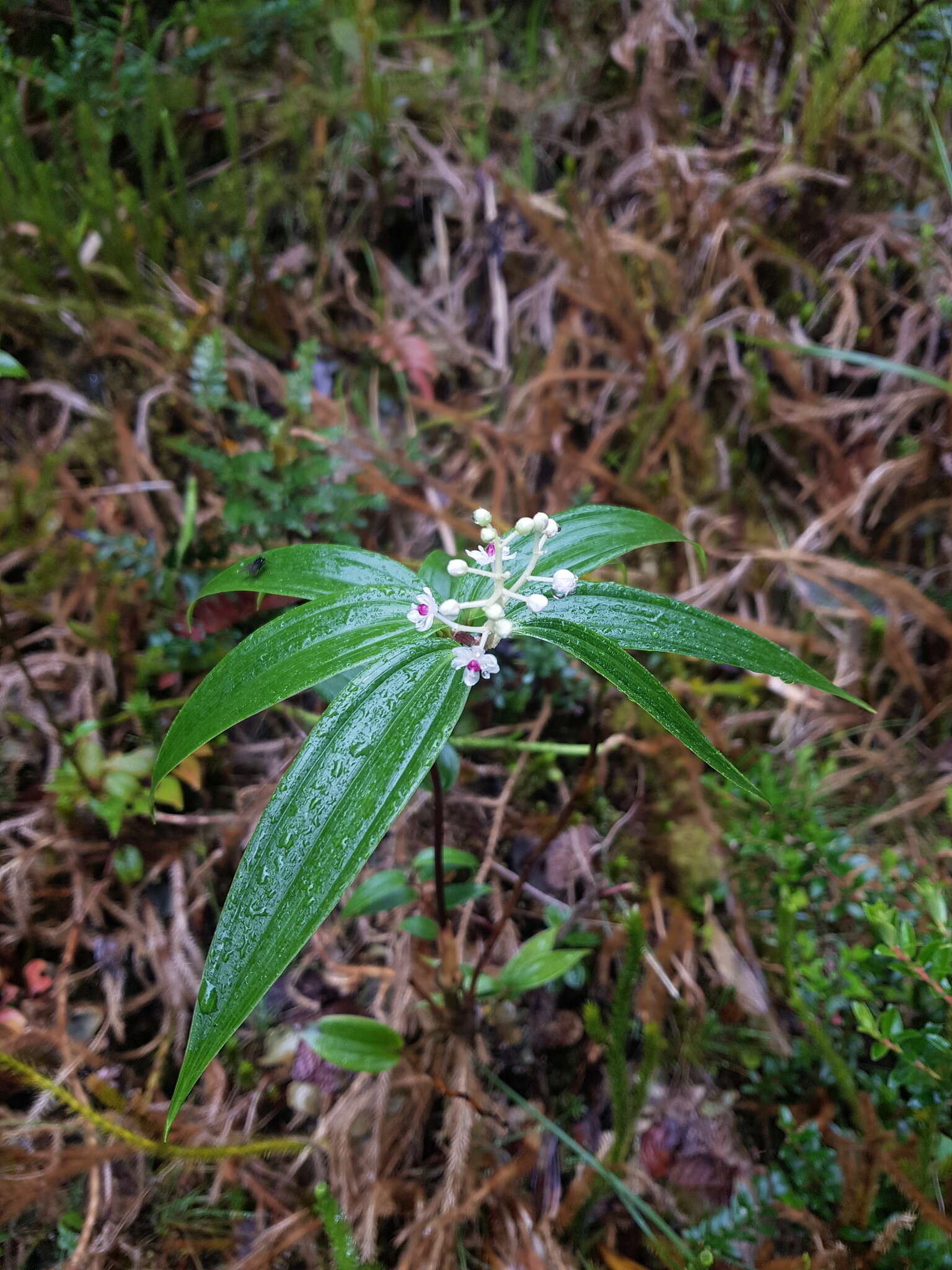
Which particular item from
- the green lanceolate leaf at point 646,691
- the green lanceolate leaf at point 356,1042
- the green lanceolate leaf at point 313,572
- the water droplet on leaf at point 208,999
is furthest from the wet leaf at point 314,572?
the green lanceolate leaf at point 356,1042

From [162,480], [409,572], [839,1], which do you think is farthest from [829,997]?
[839,1]

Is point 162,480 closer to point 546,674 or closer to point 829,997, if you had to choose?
point 546,674

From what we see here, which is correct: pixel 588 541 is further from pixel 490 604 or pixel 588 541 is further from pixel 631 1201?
pixel 631 1201

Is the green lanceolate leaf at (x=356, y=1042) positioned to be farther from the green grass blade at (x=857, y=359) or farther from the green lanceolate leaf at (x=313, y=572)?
the green grass blade at (x=857, y=359)

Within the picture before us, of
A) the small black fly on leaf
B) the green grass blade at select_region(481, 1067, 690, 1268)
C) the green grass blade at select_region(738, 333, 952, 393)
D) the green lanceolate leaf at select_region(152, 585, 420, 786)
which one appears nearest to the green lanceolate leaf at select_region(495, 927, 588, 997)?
the green grass blade at select_region(481, 1067, 690, 1268)

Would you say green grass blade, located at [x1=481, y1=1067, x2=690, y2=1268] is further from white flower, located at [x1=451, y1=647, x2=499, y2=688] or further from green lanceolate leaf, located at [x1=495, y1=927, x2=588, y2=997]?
white flower, located at [x1=451, y1=647, x2=499, y2=688]

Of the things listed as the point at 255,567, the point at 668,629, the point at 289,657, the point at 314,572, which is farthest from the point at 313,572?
the point at 668,629
